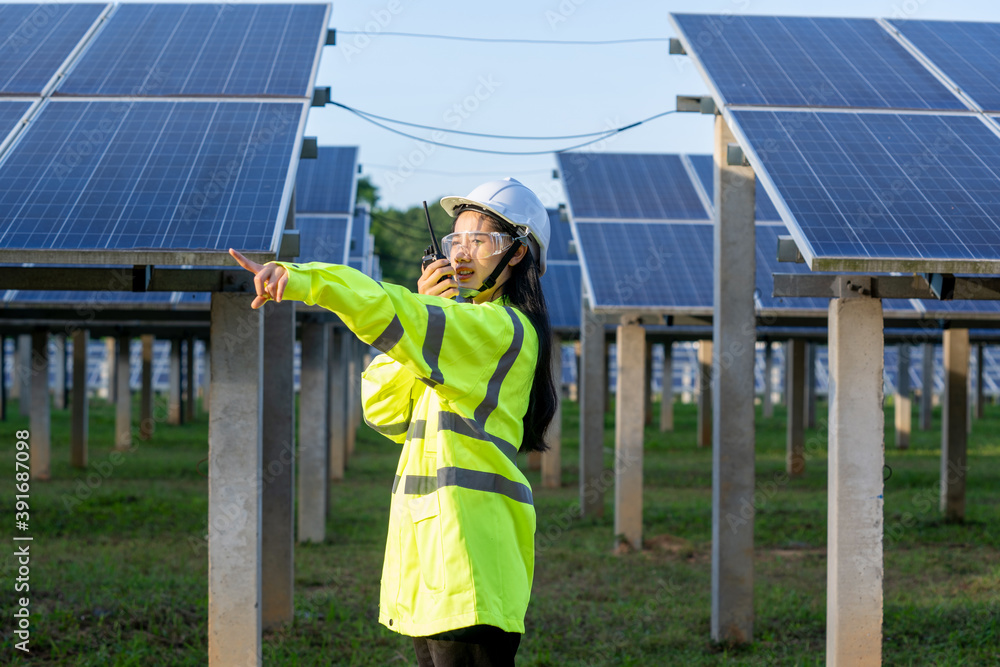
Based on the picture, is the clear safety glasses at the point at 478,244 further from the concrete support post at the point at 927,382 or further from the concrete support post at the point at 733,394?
the concrete support post at the point at 927,382

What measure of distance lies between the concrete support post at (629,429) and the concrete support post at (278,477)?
4565 millimetres

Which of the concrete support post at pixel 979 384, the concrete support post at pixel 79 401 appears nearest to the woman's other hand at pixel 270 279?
the concrete support post at pixel 79 401

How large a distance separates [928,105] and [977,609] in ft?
14.5

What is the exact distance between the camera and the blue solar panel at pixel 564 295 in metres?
17.3

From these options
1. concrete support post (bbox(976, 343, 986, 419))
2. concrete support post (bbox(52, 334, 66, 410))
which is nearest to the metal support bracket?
concrete support post (bbox(976, 343, 986, 419))

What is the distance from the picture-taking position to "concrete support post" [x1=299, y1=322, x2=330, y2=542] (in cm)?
1190

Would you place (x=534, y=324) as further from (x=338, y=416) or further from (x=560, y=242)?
(x=560, y=242)

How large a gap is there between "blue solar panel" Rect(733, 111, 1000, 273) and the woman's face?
8.47 ft

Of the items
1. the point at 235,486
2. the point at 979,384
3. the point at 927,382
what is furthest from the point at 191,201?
the point at 979,384

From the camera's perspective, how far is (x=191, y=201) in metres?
5.42

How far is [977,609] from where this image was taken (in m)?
8.75

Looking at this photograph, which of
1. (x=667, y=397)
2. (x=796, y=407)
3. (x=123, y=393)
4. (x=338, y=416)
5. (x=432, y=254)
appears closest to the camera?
(x=432, y=254)

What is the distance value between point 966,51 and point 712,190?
22.6ft

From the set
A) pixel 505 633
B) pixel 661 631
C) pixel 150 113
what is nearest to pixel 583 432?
pixel 661 631
